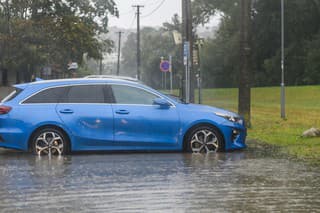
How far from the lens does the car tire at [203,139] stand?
12.0 metres

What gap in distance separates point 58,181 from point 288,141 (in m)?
7.06

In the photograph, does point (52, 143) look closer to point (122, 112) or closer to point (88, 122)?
point (88, 122)

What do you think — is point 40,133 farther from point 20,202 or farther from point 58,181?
point 20,202

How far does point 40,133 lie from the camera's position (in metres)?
11.8

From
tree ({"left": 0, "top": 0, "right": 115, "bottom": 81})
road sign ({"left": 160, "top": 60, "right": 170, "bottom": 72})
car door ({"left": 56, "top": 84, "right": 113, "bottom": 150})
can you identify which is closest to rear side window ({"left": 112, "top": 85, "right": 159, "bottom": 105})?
car door ({"left": 56, "top": 84, "right": 113, "bottom": 150})

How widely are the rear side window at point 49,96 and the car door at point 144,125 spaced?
103 cm

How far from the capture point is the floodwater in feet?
23.6

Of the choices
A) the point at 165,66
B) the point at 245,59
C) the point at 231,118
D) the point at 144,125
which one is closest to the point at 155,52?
the point at 165,66

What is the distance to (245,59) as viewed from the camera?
17.9 metres

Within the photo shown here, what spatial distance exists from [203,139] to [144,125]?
1.13m

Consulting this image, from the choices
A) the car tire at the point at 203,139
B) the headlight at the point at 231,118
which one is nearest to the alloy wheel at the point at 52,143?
the car tire at the point at 203,139

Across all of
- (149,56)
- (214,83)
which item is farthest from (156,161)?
(149,56)

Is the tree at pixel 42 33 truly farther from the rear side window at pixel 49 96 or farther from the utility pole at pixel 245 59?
the rear side window at pixel 49 96

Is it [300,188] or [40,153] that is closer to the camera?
[300,188]
